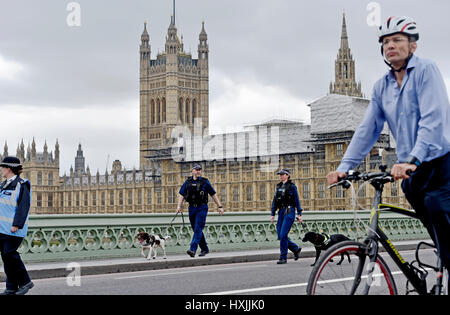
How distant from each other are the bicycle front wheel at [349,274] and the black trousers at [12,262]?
409cm

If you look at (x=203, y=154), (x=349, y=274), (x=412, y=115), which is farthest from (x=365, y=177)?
(x=203, y=154)

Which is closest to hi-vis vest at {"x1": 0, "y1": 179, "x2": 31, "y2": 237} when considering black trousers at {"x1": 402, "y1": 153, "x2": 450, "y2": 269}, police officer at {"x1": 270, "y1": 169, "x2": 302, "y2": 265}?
black trousers at {"x1": 402, "y1": 153, "x2": 450, "y2": 269}

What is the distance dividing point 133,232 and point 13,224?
6462 mm

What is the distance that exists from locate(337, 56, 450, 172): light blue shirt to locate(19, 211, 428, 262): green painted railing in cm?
608

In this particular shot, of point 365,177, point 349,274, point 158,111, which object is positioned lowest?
point 349,274

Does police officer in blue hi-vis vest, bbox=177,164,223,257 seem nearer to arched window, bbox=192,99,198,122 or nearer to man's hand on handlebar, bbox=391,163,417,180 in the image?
man's hand on handlebar, bbox=391,163,417,180

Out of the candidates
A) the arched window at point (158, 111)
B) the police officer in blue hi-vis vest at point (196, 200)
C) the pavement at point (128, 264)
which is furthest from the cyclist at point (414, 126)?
the arched window at point (158, 111)

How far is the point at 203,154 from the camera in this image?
88.6 metres

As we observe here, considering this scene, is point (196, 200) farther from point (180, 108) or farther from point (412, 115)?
point (180, 108)

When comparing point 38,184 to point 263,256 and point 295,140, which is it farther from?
point 263,256

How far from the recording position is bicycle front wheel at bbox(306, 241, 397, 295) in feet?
12.3

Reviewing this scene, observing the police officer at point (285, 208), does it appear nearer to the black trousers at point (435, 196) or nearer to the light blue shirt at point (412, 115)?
the light blue shirt at point (412, 115)

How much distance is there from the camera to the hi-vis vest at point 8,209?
7.11 metres

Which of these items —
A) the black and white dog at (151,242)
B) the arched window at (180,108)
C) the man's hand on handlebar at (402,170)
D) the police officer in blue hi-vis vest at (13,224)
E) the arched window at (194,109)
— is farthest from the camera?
the arched window at (194,109)
